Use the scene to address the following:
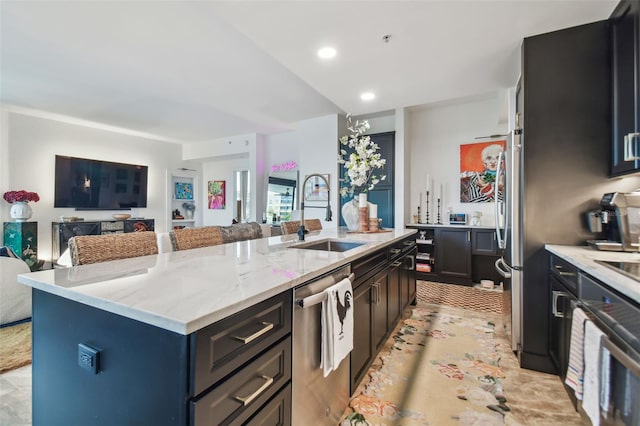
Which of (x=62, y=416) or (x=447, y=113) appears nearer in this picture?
(x=62, y=416)

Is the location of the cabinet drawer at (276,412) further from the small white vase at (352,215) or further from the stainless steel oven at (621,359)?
the small white vase at (352,215)

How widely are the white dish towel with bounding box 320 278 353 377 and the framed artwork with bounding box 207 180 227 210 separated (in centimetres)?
696

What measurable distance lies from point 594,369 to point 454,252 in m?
3.22

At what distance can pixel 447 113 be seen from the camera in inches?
186

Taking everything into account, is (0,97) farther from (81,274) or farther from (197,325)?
(197,325)

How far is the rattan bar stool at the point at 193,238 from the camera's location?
1.96m

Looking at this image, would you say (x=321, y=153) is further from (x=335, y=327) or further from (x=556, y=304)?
(x=335, y=327)

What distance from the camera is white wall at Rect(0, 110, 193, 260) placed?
4891mm

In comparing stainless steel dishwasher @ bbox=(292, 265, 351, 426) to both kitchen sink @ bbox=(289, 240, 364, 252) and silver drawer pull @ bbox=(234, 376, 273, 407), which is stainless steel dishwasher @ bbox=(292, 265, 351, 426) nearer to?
silver drawer pull @ bbox=(234, 376, 273, 407)

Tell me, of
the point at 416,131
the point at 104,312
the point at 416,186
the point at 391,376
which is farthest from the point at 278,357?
the point at 416,131

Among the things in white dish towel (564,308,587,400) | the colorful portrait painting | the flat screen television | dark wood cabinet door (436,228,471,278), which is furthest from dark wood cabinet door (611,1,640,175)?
the flat screen television

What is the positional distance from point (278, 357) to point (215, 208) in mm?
7406

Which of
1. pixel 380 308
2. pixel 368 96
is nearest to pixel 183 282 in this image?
pixel 380 308

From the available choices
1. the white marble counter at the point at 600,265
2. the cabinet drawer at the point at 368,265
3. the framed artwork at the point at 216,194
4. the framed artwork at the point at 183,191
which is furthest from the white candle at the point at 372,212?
the framed artwork at the point at 183,191
